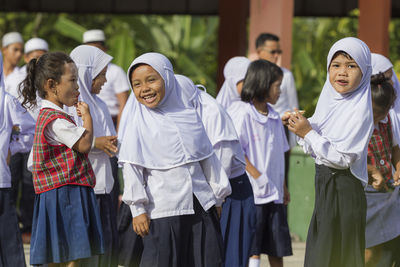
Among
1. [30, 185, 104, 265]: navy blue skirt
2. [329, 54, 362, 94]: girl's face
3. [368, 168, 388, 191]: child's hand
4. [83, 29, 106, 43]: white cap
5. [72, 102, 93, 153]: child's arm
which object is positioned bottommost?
[30, 185, 104, 265]: navy blue skirt

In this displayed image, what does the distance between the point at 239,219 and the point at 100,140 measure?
123 cm

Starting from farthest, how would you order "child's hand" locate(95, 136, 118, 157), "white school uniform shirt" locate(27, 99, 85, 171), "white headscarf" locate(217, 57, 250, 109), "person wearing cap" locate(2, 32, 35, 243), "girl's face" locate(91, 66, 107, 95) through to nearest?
1. "person wearing cap" locate(2, 32, 35, 243)
2. "white headscarf" locate(217, 57, 250, 109)
3. "girl's face" locate(91, 66, 107, 95)
4. "child's hand" locate(95, 136, 118, 157)
5. "white school uniform shirt" locate(27, 99, 85, 171)

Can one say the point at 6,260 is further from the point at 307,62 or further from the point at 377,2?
the point at 307,62

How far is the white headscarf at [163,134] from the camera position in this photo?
4.81m

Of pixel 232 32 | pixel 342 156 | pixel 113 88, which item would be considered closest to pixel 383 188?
pixel 342 156

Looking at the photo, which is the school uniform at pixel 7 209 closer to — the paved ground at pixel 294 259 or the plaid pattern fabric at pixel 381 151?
the paved ground at pixel 294 259

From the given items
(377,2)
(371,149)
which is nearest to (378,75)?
(371,149)

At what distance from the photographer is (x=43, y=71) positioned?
17.0 feet

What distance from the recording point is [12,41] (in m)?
9.81

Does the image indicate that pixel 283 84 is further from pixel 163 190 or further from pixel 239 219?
pixel 163 190

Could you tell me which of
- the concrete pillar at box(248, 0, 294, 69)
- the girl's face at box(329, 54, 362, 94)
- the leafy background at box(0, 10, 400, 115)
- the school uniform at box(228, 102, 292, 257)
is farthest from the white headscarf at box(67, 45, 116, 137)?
the leafy background at box(0, 10, 400, 115)

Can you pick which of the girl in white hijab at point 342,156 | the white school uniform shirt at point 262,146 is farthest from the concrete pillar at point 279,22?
the girl in white hijab at point 342,156

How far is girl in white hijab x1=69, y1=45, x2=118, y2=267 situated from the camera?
5.73m

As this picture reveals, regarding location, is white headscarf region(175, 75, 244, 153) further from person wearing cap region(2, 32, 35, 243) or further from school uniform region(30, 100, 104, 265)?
person wearing cap region(2, 32, 35, 243)
